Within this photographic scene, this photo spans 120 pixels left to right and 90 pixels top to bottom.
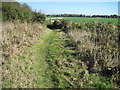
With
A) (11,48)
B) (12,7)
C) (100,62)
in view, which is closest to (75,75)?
(100,62)

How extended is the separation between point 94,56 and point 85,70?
3.86 feet

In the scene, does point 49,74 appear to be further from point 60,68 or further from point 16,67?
point 16,67

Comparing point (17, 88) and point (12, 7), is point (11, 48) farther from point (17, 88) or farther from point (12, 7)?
point (12, 7)

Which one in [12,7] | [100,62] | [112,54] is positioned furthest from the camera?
[12,7]

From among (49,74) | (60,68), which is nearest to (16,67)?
(49,74)

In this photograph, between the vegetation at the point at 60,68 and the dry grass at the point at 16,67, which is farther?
the vegetation at the point at 60,68

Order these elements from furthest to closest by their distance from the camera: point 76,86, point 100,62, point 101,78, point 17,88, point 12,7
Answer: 1. point 12,7
2. point 100,62
3. point 101,78
4. point 76,86
5. point 17,88

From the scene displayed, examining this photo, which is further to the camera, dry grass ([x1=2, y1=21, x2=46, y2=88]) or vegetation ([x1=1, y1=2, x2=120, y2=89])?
vegetation ([x1=1, y1=2, x2=120, y2=89])

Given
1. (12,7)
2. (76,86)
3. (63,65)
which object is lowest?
(76,86)

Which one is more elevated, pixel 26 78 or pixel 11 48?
pixel 11 48

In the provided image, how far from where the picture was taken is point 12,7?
48.5 feet

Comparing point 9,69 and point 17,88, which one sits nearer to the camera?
point 17,88

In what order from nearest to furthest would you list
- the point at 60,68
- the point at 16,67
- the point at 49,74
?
1. the point at 49,74
2. the point at 16,67
3. the point at 60,68

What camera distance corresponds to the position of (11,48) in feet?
24.5
